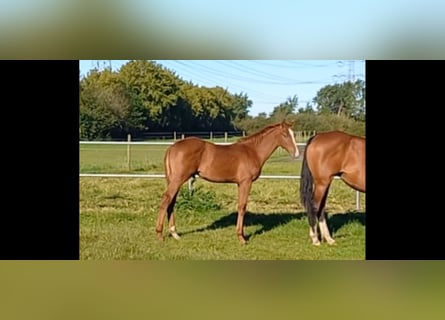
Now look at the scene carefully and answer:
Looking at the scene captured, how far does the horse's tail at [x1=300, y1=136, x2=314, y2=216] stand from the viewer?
600 cm

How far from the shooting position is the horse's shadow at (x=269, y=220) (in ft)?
19.7

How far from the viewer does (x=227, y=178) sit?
6023 millimetres

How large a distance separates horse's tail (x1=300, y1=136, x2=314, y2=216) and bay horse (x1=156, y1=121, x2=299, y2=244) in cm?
10

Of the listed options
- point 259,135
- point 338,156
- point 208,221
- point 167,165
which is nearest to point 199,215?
point 208,221

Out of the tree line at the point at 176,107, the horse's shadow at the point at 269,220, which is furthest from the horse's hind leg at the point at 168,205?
the tree line at the point at 176,107

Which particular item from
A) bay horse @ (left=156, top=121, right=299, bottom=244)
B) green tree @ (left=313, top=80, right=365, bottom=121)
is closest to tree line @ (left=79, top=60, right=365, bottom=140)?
green tree @ (left=313, top=80, right=365, bottom=121)

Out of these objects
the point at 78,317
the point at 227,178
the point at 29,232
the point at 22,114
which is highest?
the point at 22,114

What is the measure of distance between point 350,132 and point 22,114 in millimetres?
2248

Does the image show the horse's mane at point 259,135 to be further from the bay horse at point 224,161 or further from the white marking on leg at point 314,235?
the white marking on leg at point 314,235

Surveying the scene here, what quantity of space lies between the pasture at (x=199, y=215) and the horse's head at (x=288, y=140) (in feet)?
0.16

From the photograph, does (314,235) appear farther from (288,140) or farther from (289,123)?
(289,123)

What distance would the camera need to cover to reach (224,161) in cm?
600
